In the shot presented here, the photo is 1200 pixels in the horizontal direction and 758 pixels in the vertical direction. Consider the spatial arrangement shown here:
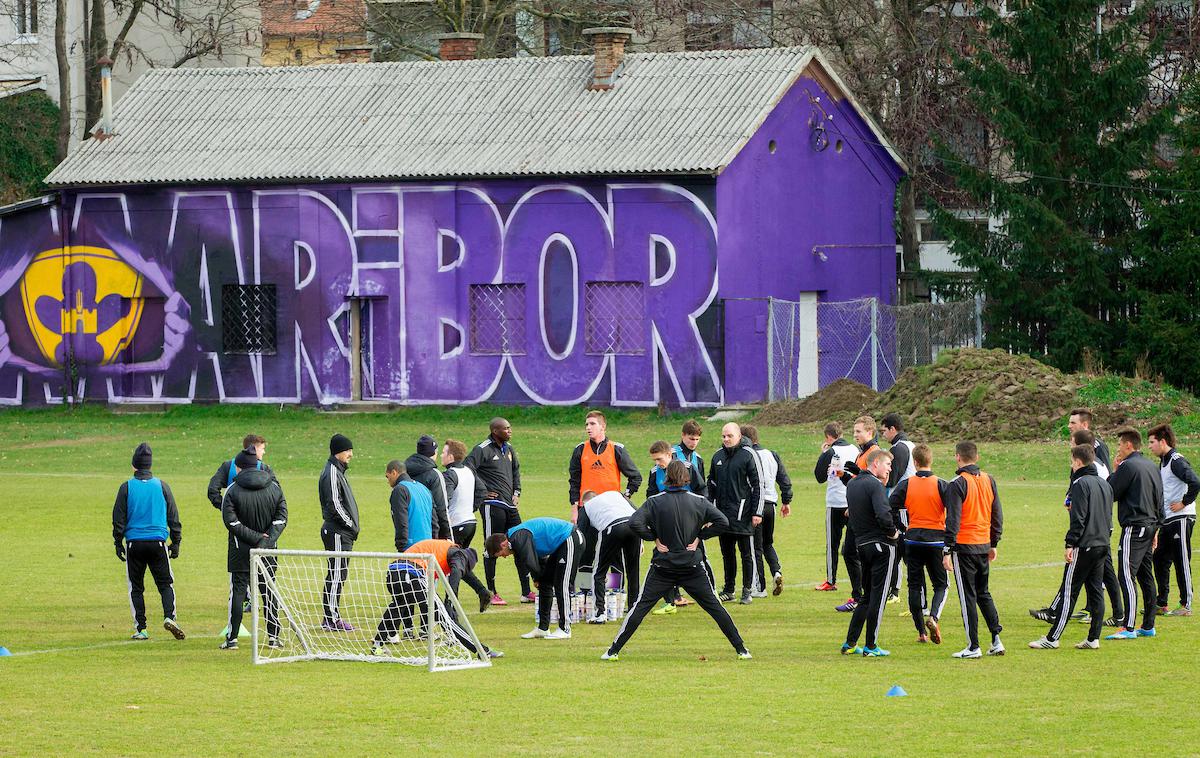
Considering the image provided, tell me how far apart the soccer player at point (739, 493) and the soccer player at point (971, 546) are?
124 inches

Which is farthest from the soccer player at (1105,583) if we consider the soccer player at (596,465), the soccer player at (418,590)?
the soccer player at (418,590)

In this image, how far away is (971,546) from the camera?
14.7 m

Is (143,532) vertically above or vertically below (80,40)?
below

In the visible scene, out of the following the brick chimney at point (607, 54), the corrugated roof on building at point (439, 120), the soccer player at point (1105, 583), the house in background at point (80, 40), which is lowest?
the soccer player at point (1105, 583)

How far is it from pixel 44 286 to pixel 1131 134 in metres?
25.7

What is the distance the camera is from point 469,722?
12.2 metres

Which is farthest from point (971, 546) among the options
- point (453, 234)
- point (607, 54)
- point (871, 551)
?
point (607, 54)

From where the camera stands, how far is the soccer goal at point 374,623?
14500 mm

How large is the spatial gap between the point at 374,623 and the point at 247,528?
1865mm

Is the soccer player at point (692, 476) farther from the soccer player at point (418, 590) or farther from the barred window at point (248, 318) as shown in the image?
the barred window at point (248, 318)

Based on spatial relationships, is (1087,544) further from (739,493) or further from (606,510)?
(606,510)

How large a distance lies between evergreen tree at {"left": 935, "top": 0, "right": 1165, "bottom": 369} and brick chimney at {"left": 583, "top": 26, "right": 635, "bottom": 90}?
7761 millimetres

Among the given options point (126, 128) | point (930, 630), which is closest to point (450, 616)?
→ point (930, 630)

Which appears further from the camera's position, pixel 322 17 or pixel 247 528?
pixel 322 17
